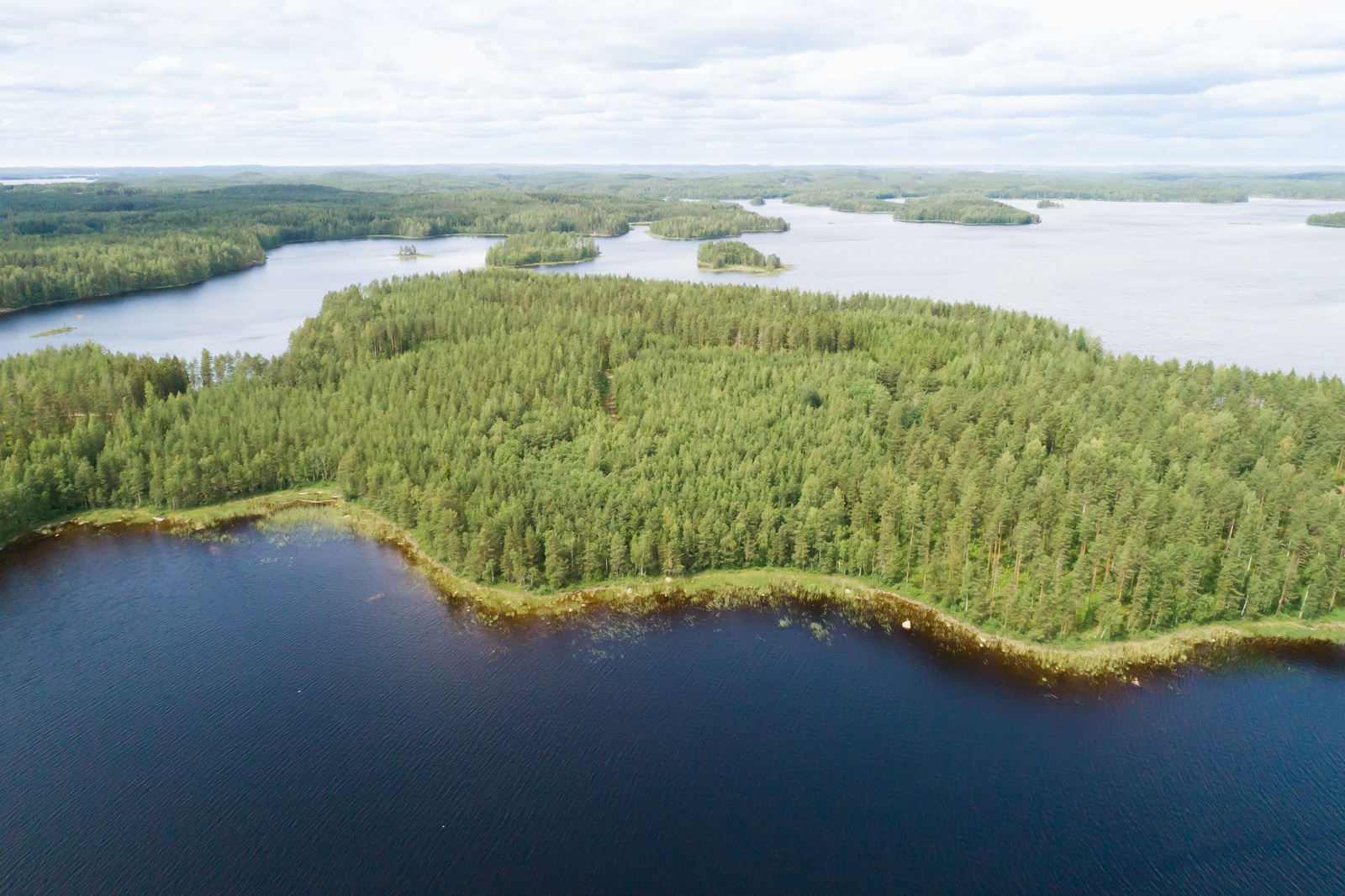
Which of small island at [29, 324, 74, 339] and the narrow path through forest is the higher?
small island at [29, 324, 74, 339]

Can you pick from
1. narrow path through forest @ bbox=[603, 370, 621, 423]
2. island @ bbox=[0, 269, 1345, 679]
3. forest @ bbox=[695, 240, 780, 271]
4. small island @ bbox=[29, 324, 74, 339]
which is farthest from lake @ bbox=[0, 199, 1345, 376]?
narrow path through forest @ bbox=[603, 370, 621, 423]

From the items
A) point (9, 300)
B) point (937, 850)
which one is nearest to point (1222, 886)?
point (937, 850)

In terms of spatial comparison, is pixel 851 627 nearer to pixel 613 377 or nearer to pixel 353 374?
pixel 613 377

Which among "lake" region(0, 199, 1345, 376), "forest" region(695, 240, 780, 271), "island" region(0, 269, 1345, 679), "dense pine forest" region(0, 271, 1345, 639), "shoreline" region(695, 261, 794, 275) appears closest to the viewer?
"island" region(0, 269, 1345, 679)

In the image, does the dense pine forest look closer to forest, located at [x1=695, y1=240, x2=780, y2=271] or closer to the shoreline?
the shoreline

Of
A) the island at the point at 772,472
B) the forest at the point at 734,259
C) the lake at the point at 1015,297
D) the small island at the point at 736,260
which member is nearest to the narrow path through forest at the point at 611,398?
the island at the point at 772,472

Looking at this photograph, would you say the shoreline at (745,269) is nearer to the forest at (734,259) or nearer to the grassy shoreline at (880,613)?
the forest at (734,259)

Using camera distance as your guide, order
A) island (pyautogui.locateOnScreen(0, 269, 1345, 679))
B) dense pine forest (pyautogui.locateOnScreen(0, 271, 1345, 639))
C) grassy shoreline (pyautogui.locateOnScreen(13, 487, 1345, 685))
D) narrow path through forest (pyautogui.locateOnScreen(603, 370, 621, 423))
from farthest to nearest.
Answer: narrow path through forest (pyautogui.locateOnScreen(603, 370, 621, 423)), dense pine forest (pyautogui.locateOnScreen(0, 271, 1345, 639)), island (pyautogui.locateOnScreen(0, 269, 1345, 679)), grassy shoreline (pyautogui.locateOnScreen(13, 487, 1345, 685))
